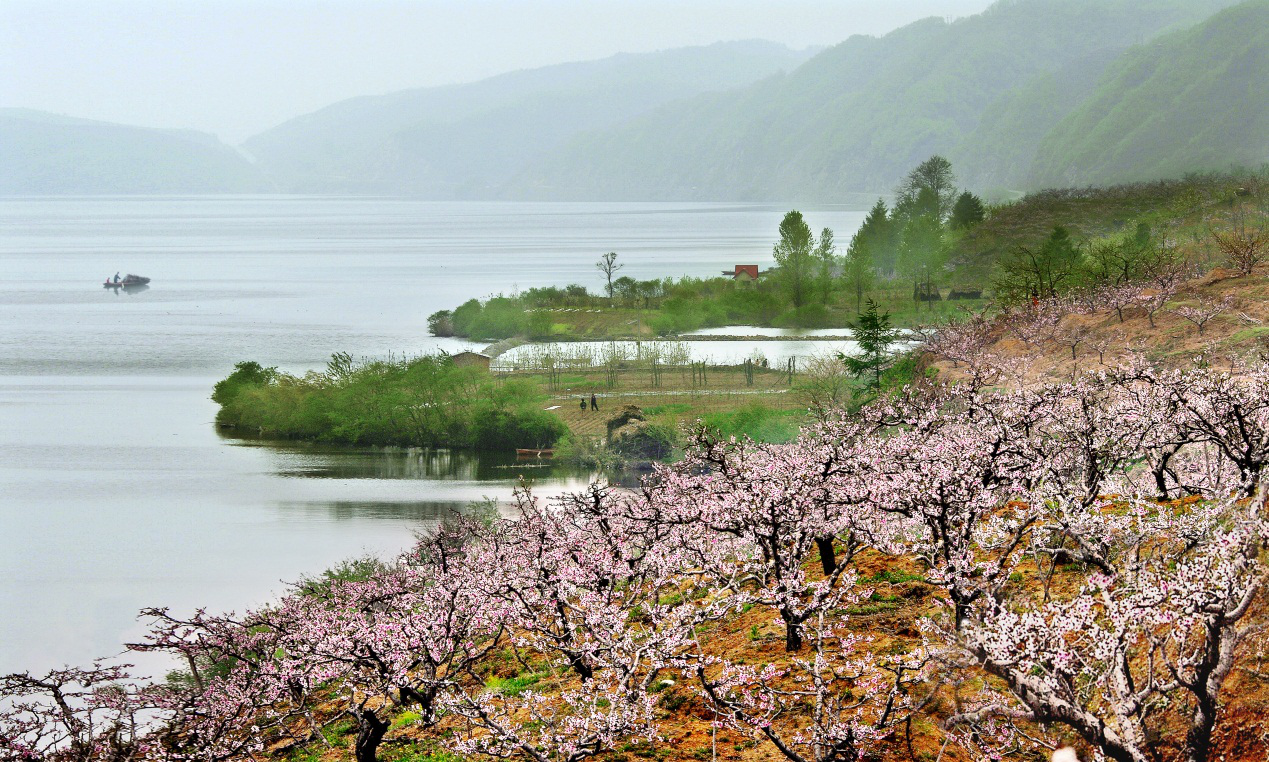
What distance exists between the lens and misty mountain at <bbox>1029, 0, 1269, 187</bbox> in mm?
145875

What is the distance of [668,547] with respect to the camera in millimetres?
15672

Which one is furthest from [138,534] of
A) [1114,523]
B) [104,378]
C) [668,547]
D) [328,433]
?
[104,378]

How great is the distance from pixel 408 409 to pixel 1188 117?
484ft

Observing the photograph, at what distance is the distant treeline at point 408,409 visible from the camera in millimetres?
58906

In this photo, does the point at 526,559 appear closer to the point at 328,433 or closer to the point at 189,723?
the point at 189,723

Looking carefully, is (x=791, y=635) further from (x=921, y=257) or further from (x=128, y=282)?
(x=128, y=282)

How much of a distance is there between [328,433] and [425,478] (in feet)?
43.8

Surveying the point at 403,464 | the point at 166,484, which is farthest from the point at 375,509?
the point at 166,484

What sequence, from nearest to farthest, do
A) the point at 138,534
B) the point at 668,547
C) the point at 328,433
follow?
the point at 668,547 → the point at 138,534 → the point at 328,433

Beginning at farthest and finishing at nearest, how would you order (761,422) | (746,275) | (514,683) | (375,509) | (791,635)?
(746,275) → (761,422) → (375,509) → (514,683) → (791,635)

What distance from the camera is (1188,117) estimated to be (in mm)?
160625

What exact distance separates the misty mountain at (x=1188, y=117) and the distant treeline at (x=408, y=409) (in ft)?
368

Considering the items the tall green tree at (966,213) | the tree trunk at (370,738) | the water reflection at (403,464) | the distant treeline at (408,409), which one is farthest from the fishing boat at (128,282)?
the tree trunk at (370,738)

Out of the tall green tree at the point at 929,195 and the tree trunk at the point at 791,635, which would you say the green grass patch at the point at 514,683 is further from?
the tall green tree at the point at 929,195
